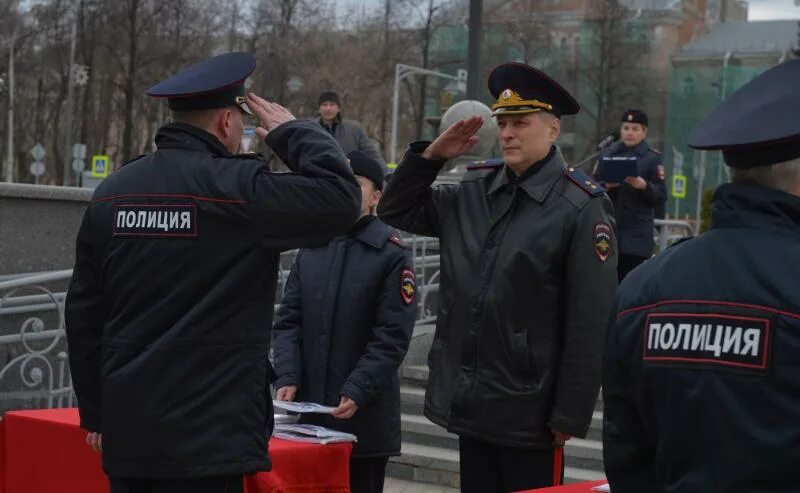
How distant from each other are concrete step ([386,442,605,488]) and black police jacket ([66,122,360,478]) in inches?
198

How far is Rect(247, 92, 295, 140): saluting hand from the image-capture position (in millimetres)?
3963

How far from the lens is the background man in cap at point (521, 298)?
4426 mm

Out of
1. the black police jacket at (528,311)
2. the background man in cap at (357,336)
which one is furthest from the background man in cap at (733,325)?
the background man in cap at (357,336)

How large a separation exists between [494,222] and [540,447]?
791mm

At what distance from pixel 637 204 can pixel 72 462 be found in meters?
6.57

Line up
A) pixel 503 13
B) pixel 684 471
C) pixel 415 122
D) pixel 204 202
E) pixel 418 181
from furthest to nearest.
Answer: pixel 503 13
pixel 415 122
pixel 418 181
pixel 204 202
pixel 684 471

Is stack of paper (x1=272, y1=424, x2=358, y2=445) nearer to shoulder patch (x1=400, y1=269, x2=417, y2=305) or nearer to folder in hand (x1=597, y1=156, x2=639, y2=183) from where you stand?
shoulder patch (x1=400, y1=269, x2=417, y2=305)

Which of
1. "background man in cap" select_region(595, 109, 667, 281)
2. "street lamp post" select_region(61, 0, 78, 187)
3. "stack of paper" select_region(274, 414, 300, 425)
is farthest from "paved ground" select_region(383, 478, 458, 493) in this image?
"street lamp post" select_region(61, 0, 78, 187)

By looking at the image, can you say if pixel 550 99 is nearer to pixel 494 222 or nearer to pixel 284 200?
pixel 494 222

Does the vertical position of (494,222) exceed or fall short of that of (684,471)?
it exceeds it

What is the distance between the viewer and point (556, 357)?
451cm

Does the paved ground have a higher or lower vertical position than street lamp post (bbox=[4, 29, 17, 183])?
lower

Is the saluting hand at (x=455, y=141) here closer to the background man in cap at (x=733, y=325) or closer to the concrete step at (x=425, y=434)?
the background man in cap at (x=733, y=325)

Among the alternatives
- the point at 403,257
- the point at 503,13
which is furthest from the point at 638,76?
the point at 403,257
